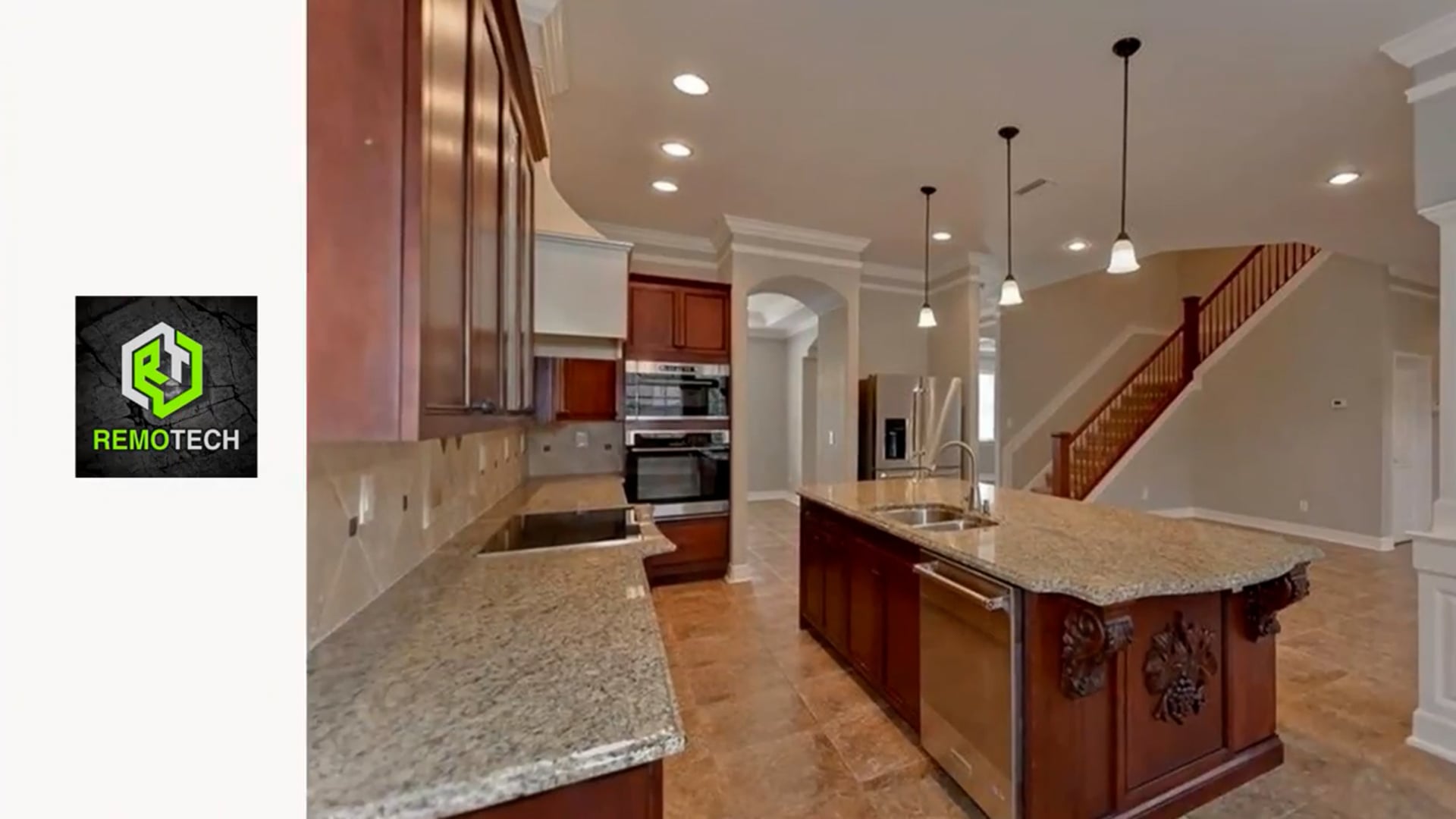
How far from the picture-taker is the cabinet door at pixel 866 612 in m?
2.54

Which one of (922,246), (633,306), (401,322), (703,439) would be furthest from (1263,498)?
(401,322)

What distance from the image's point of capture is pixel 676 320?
14.4 feet

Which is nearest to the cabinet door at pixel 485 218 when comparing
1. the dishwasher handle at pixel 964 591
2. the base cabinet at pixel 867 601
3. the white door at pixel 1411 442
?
the dishwasher handle at pixel 964 591

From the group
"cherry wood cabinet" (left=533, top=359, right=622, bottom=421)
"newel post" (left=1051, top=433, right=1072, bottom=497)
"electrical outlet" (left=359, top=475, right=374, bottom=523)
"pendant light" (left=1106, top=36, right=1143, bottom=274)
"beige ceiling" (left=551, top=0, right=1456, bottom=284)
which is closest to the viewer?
"electrical outlet" (left=359, top=475, right=374, bottom=523)

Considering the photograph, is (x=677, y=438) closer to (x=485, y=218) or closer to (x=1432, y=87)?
(x=485, y=218)

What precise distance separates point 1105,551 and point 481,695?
6.28 feet

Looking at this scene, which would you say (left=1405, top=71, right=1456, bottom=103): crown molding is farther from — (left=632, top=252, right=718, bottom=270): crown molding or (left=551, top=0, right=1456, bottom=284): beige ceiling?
(left=632, top=252, right=718, bottom=270): crown molding

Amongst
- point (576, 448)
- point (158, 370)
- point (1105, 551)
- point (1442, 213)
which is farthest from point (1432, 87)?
point (576, 448)

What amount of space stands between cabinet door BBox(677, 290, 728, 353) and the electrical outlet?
10.3 ft

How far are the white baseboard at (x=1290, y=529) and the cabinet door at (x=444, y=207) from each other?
21.6 ft

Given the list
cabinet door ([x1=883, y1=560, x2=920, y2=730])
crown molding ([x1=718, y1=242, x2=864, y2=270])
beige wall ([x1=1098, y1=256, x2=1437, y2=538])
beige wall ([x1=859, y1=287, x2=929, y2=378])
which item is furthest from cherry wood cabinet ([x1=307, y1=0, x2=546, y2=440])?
beige wall ([x1=1098, y1=256, x2=1437, y2=538])

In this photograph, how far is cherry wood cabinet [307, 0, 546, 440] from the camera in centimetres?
75

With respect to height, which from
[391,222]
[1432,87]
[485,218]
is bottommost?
[391,222]

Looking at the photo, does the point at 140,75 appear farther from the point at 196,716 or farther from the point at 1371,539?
the point at 1371,539
